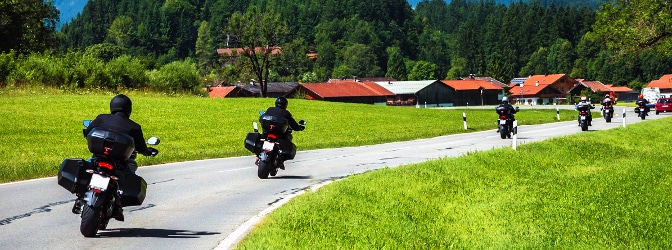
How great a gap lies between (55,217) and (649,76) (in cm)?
19706

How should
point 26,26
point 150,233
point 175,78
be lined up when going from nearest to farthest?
point 150,233
point 175,78
point 26,26

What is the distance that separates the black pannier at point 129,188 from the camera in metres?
10.9

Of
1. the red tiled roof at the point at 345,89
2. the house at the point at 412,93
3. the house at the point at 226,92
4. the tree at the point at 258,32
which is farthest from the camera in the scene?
the house at the point at 412,93

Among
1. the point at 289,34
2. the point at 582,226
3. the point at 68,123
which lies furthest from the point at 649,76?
the point at 582,226

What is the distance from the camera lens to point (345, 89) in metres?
143

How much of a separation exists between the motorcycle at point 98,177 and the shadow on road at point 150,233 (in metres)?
0.17

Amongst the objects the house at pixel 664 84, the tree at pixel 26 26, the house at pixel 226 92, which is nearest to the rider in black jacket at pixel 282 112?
the tree at pixel 26 26

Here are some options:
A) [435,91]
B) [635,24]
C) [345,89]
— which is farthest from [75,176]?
[435,91]

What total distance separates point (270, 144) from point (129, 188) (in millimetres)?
6995

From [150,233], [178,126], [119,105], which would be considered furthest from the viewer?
[178,126]

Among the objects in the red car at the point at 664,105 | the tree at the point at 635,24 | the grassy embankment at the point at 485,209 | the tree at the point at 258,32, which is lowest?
the red car at the point at 664,105

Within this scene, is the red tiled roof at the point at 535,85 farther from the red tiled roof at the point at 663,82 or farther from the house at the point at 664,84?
the house at the point at 664,84

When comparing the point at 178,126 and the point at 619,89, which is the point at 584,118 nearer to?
the point at 178,126

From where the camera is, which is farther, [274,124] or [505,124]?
[505,124]
